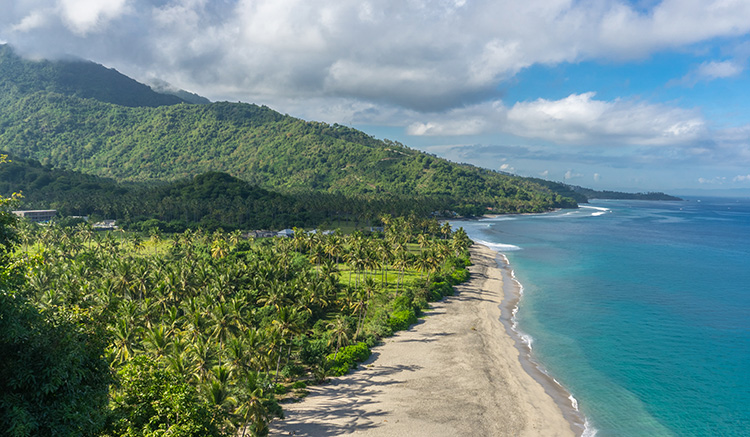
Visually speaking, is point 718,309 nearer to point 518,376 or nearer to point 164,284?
point 518,376

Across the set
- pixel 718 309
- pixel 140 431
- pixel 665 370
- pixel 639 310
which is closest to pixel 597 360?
pixel 665 370

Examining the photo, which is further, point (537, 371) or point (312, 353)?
point (537, 371)

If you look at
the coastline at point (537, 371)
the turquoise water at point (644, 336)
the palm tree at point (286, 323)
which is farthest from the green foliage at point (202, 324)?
the turquoise water at point (644, 336)

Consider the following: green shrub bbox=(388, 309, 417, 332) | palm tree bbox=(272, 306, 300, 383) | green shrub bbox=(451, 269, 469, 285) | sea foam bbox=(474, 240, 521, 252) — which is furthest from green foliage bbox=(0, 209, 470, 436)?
sea foam bbox=(474, 240, 521, 252)

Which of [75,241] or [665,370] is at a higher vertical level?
[75,241]

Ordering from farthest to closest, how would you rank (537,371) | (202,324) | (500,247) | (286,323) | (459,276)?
(500,247) → (459,276) → (537,371) → (286,323) → (202,324)

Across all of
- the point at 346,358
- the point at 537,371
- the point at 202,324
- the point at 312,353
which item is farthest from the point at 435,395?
the point at 202,324

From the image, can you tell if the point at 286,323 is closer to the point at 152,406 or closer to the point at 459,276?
the point at 152,406

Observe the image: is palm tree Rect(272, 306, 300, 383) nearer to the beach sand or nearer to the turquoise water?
the beach sand
